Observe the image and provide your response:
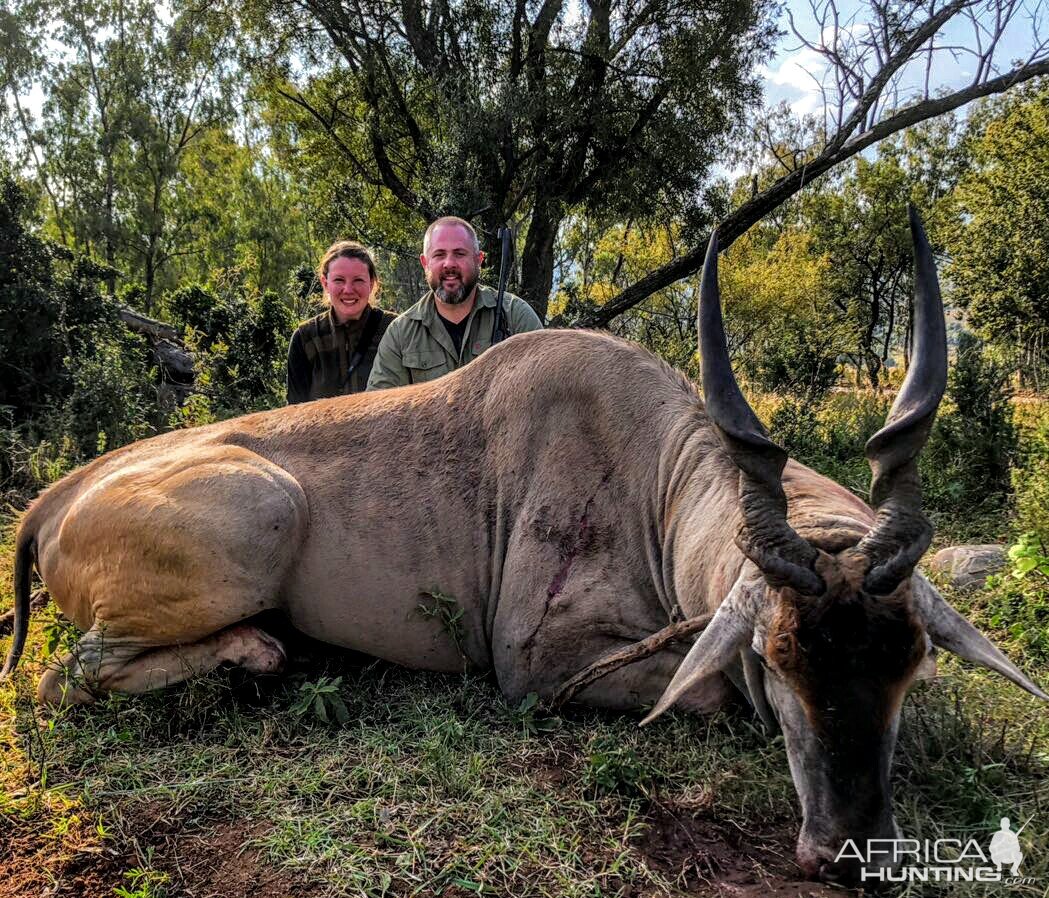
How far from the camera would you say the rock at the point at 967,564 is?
16.6 ft

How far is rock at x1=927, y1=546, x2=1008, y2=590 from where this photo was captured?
5062 millimetres

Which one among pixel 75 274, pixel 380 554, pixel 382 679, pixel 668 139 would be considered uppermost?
pixel 668 139

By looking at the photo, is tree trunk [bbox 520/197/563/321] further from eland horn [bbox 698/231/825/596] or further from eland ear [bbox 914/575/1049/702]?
eland ear [bbox 914/575/1049/702]

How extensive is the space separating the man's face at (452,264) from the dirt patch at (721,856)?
4.67m

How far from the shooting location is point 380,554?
13.3 ft

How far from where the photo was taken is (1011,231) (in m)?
24.0

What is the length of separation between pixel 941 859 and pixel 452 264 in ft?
17.3

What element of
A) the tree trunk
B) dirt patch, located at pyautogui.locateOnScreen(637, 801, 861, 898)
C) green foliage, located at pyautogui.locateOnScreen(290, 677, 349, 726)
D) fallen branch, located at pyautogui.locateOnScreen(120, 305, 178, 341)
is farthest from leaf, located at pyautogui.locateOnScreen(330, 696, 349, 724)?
the tree trunk

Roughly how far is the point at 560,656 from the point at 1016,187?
86.4ft

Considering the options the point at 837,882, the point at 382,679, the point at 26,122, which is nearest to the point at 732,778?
the point at 837,882

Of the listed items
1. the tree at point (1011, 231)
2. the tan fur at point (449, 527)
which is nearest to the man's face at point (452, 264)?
the tan fur at point (449, 527)

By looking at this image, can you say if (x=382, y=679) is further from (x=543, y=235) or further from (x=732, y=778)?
(x=543, y=235)

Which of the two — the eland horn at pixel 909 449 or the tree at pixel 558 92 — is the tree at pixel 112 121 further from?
the eland horn at pixel 909 449

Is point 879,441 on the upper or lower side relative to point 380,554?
upper
